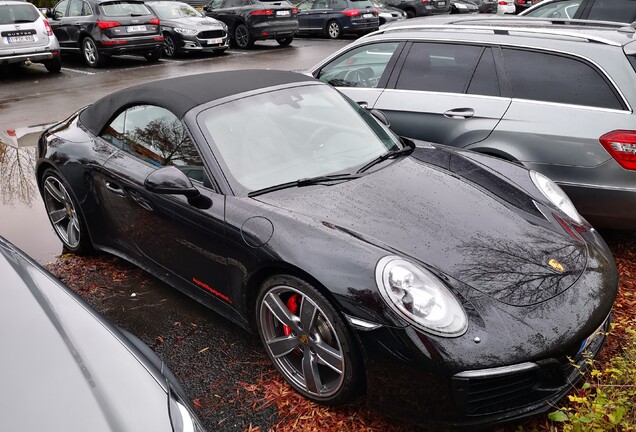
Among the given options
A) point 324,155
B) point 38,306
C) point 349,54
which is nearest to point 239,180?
point 324,155

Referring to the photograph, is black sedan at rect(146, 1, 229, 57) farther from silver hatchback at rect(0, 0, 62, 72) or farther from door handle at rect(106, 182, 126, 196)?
door handle at rect(106, 182, 126, 196)

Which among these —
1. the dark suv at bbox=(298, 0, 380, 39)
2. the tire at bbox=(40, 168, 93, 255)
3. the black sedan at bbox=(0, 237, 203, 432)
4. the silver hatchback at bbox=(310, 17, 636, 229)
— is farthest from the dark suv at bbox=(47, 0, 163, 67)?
the black sedan at bbox=(0, 237, 203, 432)

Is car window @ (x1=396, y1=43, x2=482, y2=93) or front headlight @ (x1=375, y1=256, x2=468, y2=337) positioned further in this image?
car window @ (x1=396, y1=43, x2=482, y2=93)

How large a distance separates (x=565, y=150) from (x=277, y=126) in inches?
84.3

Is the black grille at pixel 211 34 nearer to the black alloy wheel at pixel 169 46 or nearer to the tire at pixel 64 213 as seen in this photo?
the black alloy wheel at pixel 169 46

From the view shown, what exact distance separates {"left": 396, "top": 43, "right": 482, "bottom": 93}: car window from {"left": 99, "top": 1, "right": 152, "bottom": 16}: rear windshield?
36.5 feet

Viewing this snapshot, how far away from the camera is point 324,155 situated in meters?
3.79

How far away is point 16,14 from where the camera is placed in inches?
523

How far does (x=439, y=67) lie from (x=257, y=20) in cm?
1306

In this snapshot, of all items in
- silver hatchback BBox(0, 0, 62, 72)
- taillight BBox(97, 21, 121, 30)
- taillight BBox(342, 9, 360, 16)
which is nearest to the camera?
silver hatchback BBox(0, 0, 62, 72)

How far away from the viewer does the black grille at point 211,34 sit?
15.8 m

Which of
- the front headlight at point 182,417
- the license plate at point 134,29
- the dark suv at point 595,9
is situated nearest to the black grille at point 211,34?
the license plate at point 134,29

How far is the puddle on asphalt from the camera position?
17.2 ft

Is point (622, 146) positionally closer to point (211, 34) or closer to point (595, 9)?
point (595, 9)
